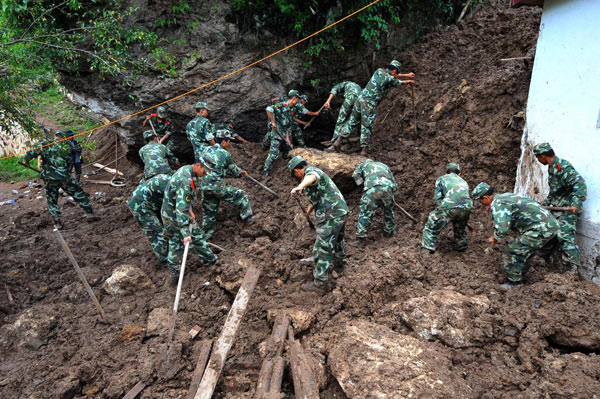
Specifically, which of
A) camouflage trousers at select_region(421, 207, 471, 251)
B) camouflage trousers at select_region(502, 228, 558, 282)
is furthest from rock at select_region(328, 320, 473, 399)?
camouflage trousers at select_region(421, 207, 471, 251)

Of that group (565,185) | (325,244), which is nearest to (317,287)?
(325,244)

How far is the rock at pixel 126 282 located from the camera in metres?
5.91

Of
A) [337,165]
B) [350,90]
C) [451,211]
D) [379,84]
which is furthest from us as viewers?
[350,90]

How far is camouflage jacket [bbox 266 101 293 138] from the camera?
8.70 meters

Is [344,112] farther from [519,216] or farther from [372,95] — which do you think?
[519,216]

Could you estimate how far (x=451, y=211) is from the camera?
18.9 ft

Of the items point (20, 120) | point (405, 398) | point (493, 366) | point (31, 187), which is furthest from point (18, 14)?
point (493, 366)

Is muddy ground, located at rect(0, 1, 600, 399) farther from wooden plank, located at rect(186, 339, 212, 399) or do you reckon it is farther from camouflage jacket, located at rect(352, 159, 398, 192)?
camouflage jacket, located at rect(352, 159, 398, 192)

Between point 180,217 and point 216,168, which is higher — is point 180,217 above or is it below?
below

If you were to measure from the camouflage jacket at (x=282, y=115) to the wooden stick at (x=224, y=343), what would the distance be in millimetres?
4729

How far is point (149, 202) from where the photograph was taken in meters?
6.44

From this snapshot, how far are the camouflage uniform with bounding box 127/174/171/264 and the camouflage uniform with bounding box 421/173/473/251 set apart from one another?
14.7 ft

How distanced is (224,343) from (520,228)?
14.2 ft

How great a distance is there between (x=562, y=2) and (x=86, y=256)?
927 centimetres
